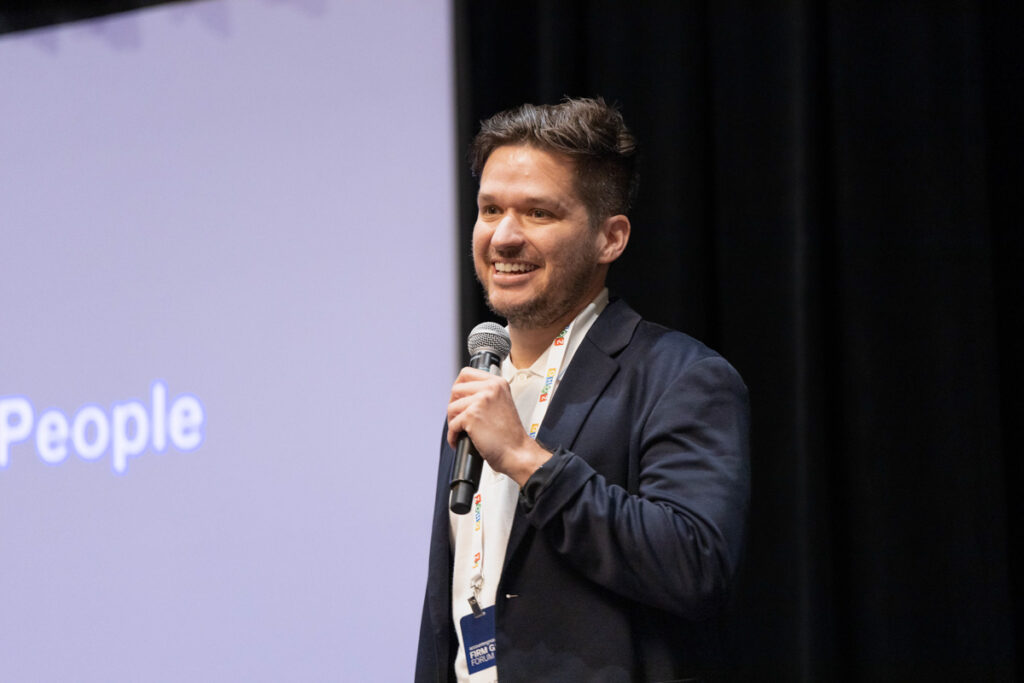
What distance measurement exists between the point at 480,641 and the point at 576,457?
0.35m

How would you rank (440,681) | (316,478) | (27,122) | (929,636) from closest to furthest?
(440,681) → (929,636) → (316,478) → (27,122)

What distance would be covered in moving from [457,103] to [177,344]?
3.47 ft

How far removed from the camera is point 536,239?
1632 mm

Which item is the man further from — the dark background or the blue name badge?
the dark background

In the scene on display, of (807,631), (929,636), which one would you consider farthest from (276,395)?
(929,636)

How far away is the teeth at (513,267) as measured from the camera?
1646 mm

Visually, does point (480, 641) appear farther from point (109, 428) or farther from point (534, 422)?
point (109, 428)

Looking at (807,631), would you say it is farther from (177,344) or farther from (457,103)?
(177,344)

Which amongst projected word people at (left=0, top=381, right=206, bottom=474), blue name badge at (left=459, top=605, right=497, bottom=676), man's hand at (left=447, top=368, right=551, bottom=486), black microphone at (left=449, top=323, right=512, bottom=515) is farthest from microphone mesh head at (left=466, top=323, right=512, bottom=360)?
projected word people at (left=0, top=381, right=206, bottom=474)

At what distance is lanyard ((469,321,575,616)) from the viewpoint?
156 cm

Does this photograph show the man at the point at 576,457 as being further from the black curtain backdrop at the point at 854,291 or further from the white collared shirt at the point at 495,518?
the black curtain backdrop at the point at 854,291

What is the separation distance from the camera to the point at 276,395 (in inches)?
115

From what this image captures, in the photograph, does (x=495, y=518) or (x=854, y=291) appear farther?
(x=854, y=291)

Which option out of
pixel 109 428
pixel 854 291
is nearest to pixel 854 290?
pixel 854 291
